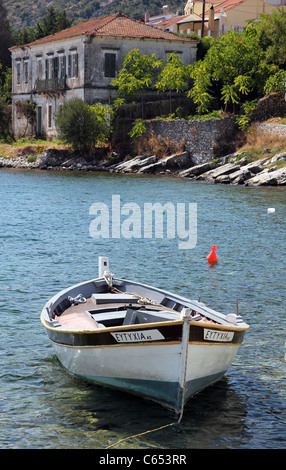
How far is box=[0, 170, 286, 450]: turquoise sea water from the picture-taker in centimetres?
851

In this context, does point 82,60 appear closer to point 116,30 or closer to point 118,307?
point 116,30

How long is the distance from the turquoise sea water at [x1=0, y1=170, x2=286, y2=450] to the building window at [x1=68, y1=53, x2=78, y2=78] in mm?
23958

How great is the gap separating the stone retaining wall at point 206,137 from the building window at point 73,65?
10310 mm

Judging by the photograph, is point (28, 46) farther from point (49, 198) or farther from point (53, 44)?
point (49, 198)

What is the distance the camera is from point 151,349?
8758 millimetres

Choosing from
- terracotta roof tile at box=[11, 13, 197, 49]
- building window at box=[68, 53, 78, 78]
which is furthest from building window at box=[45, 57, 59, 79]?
building window at box=[68, 53, 78, 78]

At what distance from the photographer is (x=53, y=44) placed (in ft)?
192

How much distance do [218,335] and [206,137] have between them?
134 ft

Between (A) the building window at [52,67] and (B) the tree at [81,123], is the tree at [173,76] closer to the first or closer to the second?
(B) the tree at [81,123]

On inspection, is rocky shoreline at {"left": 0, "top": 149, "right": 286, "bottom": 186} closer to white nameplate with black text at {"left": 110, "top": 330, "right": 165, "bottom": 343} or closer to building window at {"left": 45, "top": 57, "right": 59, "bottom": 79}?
building window at {"left": 45, "top": 57, "right": 59, "bottom": 79}

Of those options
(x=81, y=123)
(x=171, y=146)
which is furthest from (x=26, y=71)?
(x=171, y=146)
